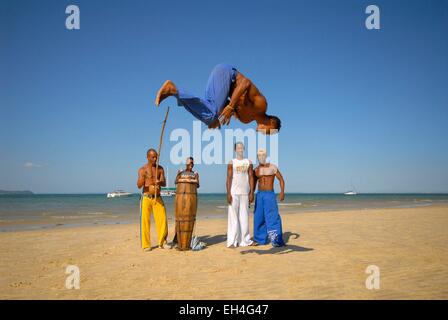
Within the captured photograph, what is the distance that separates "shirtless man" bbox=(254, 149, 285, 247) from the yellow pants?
7.00 feet

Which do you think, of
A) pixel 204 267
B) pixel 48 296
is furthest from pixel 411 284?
pixel 48 296

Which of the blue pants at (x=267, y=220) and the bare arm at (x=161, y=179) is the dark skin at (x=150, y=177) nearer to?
the bare arm at (x=161, y=179)

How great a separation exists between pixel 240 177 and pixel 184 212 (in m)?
1.46

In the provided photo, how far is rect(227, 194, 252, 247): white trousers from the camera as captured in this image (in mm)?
7588

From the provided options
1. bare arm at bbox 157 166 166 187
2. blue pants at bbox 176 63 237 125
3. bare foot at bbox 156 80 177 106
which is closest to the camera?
bare foot at bbox 156 80 177 106

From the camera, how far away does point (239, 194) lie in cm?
760

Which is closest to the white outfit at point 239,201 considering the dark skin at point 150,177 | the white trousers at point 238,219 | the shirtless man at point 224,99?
the white trousers at point 238,219

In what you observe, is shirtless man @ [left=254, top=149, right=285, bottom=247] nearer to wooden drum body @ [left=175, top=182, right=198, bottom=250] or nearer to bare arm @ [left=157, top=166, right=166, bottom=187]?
wooden drum body @ [left=175, top=182, right=198, bottom=250]

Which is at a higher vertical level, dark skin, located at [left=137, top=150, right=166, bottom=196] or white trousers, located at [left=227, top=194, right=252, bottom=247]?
dark skin, located at [left=137, top=150, right=166, bottom=196]

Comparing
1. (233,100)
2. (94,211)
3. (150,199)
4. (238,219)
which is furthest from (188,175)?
(94,211)

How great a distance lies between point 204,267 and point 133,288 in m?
1.48

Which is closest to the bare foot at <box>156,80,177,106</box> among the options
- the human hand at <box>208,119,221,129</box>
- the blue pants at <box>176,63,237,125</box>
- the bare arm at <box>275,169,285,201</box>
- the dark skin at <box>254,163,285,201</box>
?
the blue pants at <box>176,63,237,125</box>

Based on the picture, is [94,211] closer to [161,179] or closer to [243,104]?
[161,179]
